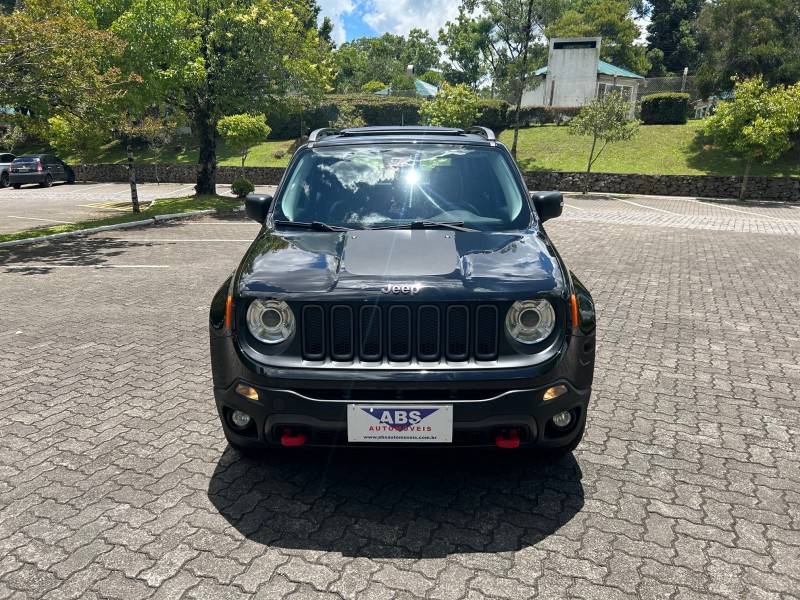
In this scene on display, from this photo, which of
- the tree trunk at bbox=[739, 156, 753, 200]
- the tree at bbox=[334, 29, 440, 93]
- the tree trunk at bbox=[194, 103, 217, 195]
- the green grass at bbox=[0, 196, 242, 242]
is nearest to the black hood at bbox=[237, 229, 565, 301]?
the green grass at bbox=[0, 196, 242, 242]

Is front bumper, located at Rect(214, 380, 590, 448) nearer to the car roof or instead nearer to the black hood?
the black hood

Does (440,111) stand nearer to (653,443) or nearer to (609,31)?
(653,443)

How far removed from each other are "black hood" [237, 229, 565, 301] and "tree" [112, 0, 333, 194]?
15.3m

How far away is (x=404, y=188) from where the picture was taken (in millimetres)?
4156

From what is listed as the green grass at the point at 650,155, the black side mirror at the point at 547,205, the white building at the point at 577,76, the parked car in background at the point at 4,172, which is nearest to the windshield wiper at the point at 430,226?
the black side mirror at the point at 547,205

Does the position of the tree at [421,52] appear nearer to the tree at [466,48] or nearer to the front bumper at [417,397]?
the tree at [466,48]

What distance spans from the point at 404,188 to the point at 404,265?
1.18 metres

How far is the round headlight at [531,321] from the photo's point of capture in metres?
3.01

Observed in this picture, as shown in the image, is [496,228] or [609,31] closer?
[496,228]

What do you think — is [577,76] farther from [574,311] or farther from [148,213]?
[574,311]

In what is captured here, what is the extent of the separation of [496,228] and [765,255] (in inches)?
426

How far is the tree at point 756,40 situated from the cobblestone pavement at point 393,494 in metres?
33.5

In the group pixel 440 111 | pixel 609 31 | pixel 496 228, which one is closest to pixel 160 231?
pixel 496 228

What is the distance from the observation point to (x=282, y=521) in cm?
316
